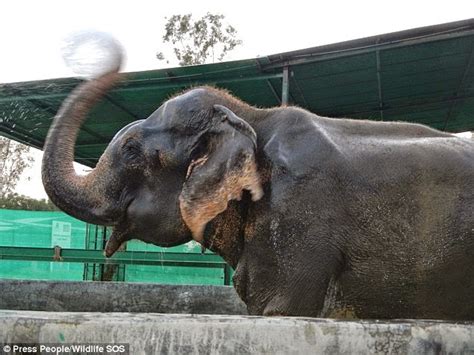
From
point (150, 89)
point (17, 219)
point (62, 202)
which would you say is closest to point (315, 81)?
point (150, 89)

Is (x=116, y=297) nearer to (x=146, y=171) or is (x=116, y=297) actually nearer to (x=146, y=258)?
(x=146, y=171)

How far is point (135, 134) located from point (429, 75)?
6373mm

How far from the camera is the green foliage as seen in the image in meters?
36.7

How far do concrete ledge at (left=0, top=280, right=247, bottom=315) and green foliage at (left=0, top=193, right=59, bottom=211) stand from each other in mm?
32654

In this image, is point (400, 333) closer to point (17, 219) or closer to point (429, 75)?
point (429, 75)

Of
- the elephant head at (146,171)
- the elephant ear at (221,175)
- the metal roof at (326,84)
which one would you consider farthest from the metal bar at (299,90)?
the elephant ear at (221,175)

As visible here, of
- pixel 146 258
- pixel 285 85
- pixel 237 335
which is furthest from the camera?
pixel 146 258

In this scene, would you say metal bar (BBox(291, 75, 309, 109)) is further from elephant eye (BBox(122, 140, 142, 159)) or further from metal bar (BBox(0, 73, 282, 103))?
elephant eye (BBox(122, 140, 142, 159))

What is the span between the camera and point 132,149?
3850 millimetres

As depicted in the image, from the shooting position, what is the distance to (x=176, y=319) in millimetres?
1399

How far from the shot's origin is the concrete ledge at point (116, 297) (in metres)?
4.77

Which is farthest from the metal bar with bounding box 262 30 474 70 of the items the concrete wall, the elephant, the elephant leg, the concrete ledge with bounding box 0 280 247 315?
the concrete wall

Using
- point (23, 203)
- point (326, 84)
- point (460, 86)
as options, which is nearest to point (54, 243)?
point (326, 84)

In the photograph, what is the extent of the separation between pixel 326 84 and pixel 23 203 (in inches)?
1330
